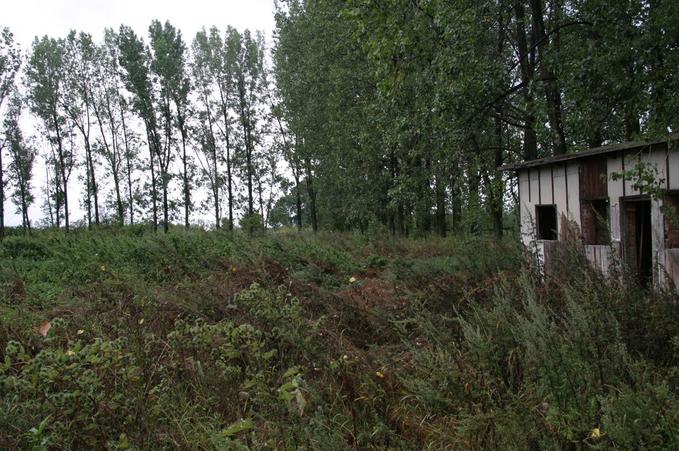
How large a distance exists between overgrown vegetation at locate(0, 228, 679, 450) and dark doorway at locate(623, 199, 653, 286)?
71.7 inches

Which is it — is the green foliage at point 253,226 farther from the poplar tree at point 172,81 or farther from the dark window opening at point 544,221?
the poplar tree at point 172,81

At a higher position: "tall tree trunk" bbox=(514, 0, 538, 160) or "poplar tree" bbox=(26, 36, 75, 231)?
"poplar tree" bbox=(26, 36, 75, 231)

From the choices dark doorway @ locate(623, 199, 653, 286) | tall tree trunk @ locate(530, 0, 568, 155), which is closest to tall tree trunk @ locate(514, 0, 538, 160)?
tall tree trunk @ locate(530, 0, 568, 155)

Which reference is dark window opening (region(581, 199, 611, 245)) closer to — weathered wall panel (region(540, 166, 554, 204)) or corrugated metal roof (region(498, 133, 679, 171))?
corrugated metal roof (region(498, 133, 679, 171))

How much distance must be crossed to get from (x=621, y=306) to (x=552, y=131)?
313 inches

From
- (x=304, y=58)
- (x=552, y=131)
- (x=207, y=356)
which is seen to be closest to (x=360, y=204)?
(x=304, y=58)

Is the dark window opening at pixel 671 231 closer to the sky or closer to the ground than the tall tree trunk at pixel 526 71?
closer to the ground

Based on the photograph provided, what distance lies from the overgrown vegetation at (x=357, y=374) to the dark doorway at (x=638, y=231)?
71.7 inches

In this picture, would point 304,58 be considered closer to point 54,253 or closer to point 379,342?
point 54,253

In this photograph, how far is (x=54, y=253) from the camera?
12.3m

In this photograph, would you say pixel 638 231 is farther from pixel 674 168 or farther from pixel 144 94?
pixel 144 94

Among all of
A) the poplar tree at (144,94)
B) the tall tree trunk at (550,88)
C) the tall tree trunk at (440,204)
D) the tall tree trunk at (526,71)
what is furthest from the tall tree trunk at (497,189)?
the poplar tree at (144,94)

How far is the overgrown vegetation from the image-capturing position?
2.99 meters

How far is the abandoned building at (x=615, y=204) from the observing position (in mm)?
5770
